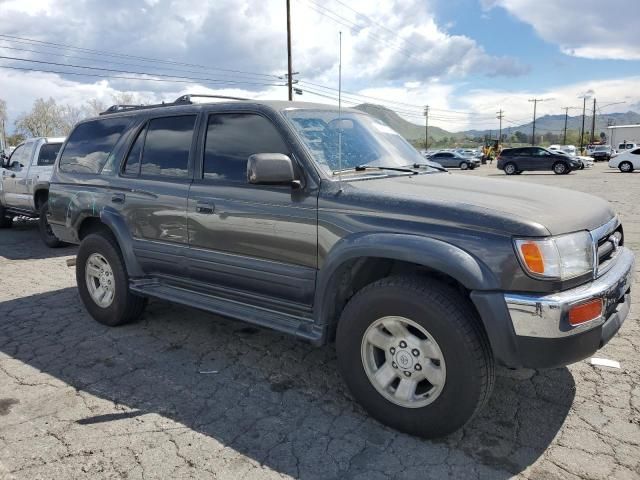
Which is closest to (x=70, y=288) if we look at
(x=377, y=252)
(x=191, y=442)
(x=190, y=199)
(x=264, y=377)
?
(x=190, y=199)

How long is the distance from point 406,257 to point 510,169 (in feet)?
103

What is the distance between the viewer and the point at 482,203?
2789 millimetres

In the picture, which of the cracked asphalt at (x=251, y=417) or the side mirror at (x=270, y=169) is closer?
the cracked asphalt at (x=251, y=417)

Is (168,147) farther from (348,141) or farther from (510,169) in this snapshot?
(510,169)

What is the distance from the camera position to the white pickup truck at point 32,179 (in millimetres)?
9211

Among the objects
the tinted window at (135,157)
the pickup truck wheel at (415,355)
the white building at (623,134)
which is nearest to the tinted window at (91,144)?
the tinted window at (135,157)

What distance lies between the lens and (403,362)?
2928 mm

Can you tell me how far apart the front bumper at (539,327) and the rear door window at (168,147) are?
A: 8.38ft

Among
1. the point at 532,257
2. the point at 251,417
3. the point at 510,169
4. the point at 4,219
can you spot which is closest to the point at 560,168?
the point at 510,169

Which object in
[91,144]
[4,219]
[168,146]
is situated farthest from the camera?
[4,219]

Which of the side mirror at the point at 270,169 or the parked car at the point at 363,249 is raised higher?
the side mirror at the point at 270,169

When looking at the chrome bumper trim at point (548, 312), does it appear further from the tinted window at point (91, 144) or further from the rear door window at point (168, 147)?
the tinted window at point (91, 144)

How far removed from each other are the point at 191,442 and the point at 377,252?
4.86ft

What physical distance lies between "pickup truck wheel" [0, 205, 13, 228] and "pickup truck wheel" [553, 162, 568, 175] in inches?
1107
